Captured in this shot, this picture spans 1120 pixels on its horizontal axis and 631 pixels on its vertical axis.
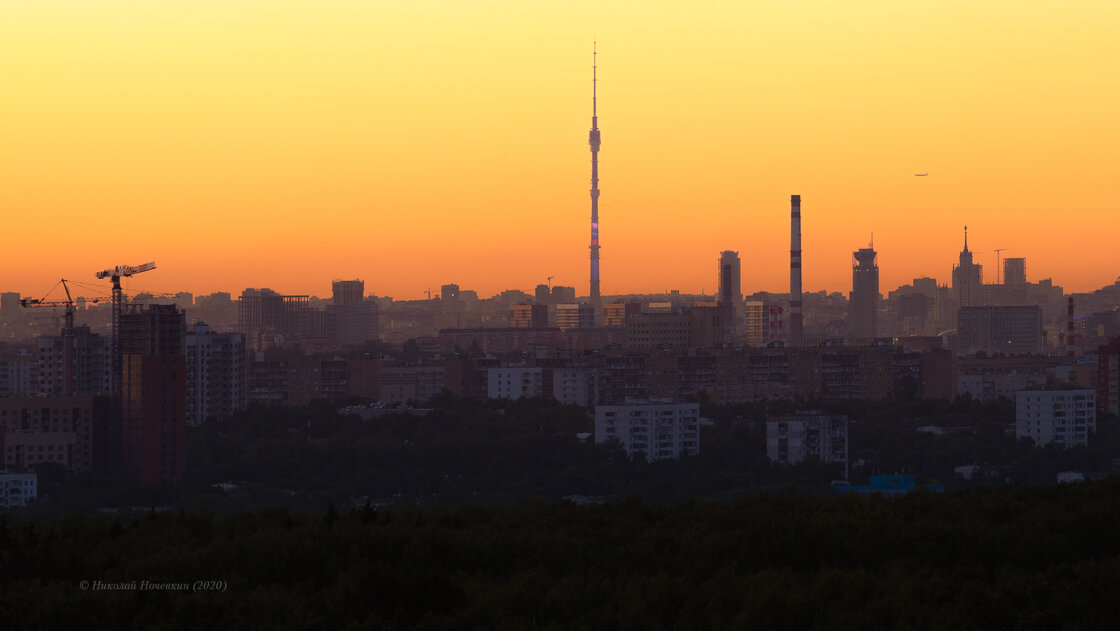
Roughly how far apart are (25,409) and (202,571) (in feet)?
157

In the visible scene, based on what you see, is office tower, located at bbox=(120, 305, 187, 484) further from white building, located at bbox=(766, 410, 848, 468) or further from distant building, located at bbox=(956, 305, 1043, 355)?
distant building, located at bbox=(956, 305, 1043, 355)

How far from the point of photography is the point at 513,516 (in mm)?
17188

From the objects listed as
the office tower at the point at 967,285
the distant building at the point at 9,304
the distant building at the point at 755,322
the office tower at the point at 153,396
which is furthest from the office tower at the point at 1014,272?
the office tower at the point at 153,396

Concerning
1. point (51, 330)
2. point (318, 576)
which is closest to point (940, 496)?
point (318, 576)

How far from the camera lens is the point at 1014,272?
169 m

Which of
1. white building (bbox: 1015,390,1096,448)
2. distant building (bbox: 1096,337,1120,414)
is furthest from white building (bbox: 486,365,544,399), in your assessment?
white building (bbox: 1015,390,1096,448)

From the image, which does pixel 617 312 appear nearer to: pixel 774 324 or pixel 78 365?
pixel 774 324

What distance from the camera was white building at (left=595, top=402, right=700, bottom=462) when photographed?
5969 cm

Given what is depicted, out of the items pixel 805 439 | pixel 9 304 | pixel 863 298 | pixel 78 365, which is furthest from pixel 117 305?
pixel 863 298

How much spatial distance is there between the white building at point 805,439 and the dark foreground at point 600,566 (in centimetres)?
4092

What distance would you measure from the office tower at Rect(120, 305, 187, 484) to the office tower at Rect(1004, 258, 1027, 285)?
4693 inches

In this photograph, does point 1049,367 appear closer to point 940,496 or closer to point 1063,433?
point 1063,433

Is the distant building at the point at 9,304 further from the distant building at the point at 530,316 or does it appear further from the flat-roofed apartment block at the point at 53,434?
the flat-roofed apartment block at the point at 53,434

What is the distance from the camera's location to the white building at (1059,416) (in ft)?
204
